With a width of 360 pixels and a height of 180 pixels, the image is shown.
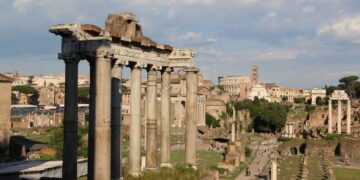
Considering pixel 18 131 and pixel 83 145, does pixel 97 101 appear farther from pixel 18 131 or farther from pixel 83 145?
pixel 18 131

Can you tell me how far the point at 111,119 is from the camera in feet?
53.7

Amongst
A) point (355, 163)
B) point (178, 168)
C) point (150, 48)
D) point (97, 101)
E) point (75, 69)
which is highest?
point (150, 48)

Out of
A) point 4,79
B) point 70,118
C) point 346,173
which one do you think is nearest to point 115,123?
point 70,118

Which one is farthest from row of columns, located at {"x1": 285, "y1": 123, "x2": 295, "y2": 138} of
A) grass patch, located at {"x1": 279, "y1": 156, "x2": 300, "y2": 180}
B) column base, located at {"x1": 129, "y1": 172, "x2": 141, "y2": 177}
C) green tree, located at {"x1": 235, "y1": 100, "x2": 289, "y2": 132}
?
column base, located at {"x1": 129, "y1": 172, "x2": 141, "y2": 177}

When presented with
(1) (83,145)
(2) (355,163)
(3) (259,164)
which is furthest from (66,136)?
(2) (355,163)

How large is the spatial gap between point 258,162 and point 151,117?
2875 cm

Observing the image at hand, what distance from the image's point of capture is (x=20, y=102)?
106438 mm

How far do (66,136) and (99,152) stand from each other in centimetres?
118

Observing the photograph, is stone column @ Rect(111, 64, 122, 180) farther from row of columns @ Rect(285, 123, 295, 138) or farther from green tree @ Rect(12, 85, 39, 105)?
green tree @ Rect(12, 85, 39, 105)

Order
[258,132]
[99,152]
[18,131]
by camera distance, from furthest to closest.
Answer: [258,132]
[18,131]
[99,152]

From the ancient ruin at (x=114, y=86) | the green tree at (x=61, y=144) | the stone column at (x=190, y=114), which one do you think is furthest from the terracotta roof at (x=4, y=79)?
the stone column at (x=190, y=114)

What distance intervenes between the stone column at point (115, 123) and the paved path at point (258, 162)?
19820 millimetres

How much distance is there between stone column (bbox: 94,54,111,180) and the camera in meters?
13.0

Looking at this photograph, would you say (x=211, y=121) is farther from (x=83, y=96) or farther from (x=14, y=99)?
(x=14, y=99)
